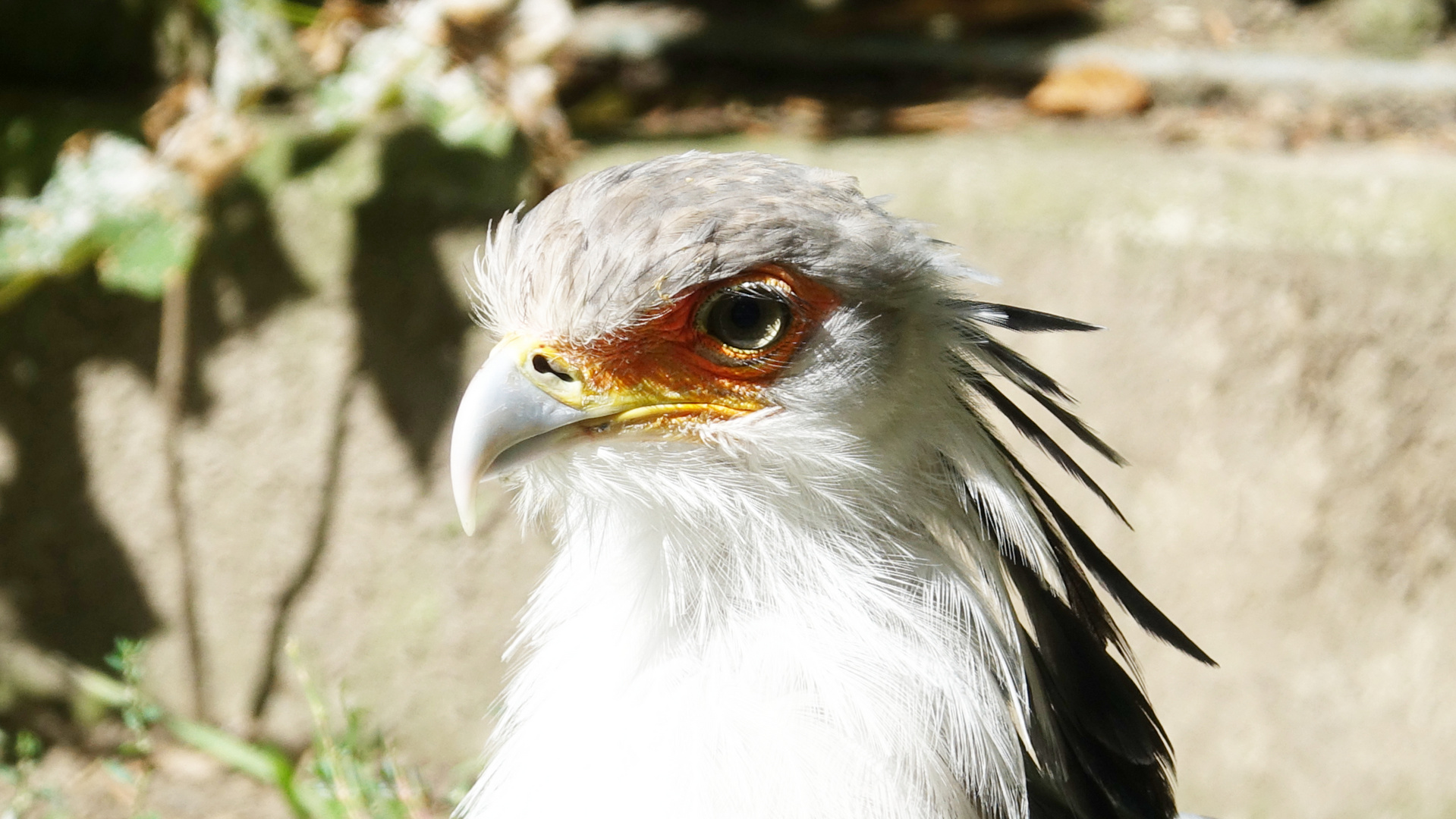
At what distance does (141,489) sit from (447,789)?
108 cm

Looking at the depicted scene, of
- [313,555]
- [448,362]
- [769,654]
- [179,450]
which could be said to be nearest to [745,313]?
[769,654]

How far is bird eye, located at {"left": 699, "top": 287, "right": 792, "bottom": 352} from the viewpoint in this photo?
4.55ft

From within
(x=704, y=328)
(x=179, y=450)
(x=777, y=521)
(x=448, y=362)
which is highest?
(x=704, y=328)

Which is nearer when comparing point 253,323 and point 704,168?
point 704,168

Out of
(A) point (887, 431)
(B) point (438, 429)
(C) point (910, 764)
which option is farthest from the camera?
(B) point (438, 429)

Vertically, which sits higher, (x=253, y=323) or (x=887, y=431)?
(x=887, y=431)

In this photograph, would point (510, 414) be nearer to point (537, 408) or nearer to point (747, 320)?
point (537, 408)

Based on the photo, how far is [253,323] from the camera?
286cm

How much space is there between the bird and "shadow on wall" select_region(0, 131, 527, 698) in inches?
52.0

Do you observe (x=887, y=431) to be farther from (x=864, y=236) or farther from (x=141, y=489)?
(x=141, y=489)

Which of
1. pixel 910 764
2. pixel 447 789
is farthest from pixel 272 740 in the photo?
pixel 910 764

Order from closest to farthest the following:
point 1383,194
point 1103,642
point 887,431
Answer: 1. point 887,431
2. point 1103,642
3. point 1383,194

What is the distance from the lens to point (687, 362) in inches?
55.6

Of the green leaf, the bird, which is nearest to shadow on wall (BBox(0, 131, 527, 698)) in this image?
the green leaf
